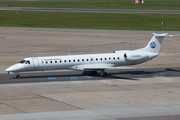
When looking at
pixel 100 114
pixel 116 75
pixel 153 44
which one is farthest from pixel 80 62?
pixel 100 114

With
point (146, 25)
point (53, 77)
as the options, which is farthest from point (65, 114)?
point (146, 25)

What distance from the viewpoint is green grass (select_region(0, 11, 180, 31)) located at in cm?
10675

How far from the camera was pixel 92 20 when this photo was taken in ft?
Answer: 385

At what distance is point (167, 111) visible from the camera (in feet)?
122

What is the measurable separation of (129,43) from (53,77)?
31006 mm

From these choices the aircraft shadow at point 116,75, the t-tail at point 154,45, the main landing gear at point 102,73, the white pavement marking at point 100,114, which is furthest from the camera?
the t-tail at point 154,45

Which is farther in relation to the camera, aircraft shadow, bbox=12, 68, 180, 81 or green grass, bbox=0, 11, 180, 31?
green grass, bbox=0, 11, 180, 31

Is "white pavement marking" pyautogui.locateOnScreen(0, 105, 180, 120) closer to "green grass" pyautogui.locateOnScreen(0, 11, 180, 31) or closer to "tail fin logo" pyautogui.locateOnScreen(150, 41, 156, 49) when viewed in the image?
"tail fin logo" pyautogui.locateOnScreen(150, 41, 156, 49)

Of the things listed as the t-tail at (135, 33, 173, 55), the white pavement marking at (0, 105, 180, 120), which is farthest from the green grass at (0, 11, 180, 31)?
the white pavement marking at (0, 105, 180, 120)

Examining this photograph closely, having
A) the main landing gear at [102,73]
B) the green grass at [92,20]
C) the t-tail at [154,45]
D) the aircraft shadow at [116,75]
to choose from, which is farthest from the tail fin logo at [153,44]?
the green grass at [92,20]

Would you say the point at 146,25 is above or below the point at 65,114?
above

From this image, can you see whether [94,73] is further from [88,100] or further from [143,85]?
[88,100]

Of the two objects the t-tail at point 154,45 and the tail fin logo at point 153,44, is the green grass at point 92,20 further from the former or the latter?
the tail fin logo at point 153,44

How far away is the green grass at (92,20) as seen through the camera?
350 feet
